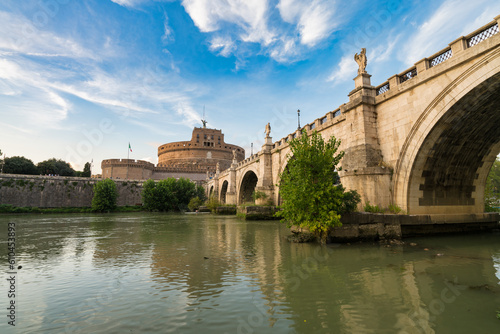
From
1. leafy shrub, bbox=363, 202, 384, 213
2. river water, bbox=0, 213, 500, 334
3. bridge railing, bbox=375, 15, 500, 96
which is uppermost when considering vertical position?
bridge railing, bbox=375, 15, 500, 96

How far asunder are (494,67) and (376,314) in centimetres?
919

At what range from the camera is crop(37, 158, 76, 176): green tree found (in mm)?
61406

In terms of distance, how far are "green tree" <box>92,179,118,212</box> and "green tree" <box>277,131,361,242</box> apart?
44.7 meters

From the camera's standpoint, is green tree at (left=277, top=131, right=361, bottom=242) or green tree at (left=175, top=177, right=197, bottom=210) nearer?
green tree at (left=277, top=131, right=361, bottom=242)

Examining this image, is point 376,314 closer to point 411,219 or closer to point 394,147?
point 411,219

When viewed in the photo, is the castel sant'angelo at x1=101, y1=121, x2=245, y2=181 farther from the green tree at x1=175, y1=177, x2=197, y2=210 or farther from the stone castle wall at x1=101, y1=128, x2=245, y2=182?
the green tree at x1=175, y1=177, x2=197, y2=210

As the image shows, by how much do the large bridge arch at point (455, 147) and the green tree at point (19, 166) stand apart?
73.1 metres

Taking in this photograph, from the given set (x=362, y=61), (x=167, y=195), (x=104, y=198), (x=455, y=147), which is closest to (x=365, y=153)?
(x=455, y=147)

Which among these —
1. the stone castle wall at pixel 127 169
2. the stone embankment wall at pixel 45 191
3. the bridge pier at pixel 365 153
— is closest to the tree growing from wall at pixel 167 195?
the stone embankment wall at pixel 45 191

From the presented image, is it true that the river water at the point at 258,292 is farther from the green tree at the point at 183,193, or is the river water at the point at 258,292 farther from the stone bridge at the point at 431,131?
the green tree at the point at 183,193

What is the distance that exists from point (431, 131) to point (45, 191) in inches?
2401

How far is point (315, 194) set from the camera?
9648mm

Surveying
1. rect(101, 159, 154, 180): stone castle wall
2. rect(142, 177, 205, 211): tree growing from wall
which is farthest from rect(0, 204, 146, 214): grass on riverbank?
rect(101, 159, 154, 180): stone castle wall

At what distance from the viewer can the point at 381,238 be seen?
10.4 m
